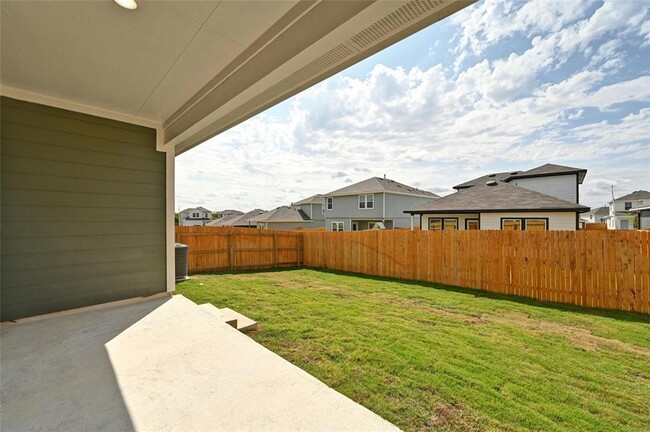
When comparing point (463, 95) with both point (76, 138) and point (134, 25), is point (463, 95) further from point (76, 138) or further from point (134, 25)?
point (76, 138)

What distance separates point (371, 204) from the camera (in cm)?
2044

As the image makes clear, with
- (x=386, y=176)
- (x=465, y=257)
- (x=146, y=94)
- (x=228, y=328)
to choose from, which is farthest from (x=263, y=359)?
(x=386, y=176)

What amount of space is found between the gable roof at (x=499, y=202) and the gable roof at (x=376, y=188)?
776cm

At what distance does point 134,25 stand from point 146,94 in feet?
4.72

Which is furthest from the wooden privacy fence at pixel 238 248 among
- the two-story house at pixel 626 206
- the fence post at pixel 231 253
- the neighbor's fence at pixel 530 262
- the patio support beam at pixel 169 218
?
the two-story house at pixel 626 206

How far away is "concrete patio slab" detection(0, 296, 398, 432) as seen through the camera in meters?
1.61

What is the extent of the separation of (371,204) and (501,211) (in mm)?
10751

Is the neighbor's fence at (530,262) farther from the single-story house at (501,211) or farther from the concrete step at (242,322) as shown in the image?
the concrete step at (242,322)

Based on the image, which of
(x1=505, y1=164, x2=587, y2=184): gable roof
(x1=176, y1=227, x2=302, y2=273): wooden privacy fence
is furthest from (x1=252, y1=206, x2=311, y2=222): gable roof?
(x1=505, y1=164, x2=587, y2=184): gable roof

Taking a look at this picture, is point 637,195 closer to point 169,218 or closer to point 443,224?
point 443,224

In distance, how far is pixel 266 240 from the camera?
9656mm

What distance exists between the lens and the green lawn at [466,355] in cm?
192

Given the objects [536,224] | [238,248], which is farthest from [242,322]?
[536,224]

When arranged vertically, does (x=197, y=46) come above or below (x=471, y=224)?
above
